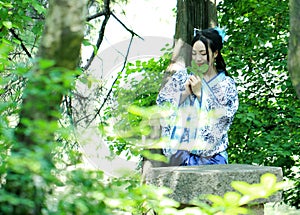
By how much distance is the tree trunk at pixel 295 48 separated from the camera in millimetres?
2410

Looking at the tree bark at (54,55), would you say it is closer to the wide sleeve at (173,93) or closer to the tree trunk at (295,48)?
→ the tree trunk at (295,48)

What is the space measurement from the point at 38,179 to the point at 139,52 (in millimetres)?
7990

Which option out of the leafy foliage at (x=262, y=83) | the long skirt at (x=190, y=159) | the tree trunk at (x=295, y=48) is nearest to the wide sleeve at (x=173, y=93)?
the long skirt at (x=190, y=159)

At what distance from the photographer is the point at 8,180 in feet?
5.85

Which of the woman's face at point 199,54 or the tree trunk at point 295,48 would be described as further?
the woman's face at point 199,54

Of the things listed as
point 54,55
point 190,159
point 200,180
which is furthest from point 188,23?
point 54,55

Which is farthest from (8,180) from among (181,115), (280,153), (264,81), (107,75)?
(107,75)

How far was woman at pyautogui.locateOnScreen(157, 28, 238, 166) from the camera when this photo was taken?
496cm

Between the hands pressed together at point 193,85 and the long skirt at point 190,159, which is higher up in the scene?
the hands pressed together at point 193,85

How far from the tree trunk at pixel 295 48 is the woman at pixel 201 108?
2409 mm

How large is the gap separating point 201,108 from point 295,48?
2594 mm

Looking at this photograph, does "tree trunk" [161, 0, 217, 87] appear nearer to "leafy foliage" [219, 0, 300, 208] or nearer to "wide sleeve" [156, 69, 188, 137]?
"wide sleeve" [156, 69, 188, 137]

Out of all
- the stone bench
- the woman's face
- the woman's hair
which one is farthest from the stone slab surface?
the woman's hair

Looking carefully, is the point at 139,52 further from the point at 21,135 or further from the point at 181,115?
the point at 21,135
